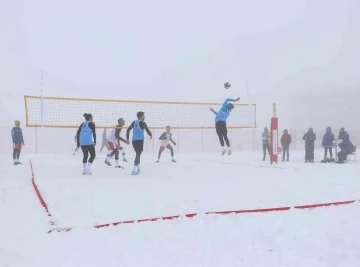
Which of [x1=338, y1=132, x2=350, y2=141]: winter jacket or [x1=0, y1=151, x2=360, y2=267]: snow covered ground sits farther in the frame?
[x1=338, y1=132, x2=350, y2=141]: winter jacket

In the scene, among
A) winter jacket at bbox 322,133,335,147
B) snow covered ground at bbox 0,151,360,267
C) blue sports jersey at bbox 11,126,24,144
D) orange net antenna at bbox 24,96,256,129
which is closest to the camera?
snow covered ground at bbox 0,151,360,267

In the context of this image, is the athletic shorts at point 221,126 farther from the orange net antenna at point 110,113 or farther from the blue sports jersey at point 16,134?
the blue sports jersey at point 16,134

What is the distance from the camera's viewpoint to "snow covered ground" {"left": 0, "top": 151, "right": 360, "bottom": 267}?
11.6ft

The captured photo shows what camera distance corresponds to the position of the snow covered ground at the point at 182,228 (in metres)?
3.54

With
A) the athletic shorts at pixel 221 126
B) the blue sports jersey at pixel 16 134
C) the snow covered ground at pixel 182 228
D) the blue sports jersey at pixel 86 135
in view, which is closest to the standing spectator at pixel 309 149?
the athletic shorts at pixel 221 126

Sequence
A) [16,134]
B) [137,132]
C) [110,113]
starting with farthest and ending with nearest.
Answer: [110,113]
[16,134]
[137,132]

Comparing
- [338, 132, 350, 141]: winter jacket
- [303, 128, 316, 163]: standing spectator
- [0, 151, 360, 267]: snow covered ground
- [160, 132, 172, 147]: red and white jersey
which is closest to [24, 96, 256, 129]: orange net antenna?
[303, 128, 316, 163]: standing spectator

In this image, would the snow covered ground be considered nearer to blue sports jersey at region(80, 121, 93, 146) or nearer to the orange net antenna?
blue sports jersey at region(80, 121, 93, 146)

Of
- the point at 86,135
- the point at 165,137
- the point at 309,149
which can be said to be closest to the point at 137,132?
the point at 86,135

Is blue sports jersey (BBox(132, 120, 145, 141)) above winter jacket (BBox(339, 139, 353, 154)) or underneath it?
above

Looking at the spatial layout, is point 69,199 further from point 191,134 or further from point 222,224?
point 191,134

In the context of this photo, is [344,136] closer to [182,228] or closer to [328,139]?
[328,139]

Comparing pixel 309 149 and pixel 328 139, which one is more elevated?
pixel 328 139

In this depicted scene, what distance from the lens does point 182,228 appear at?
14.4 feet
